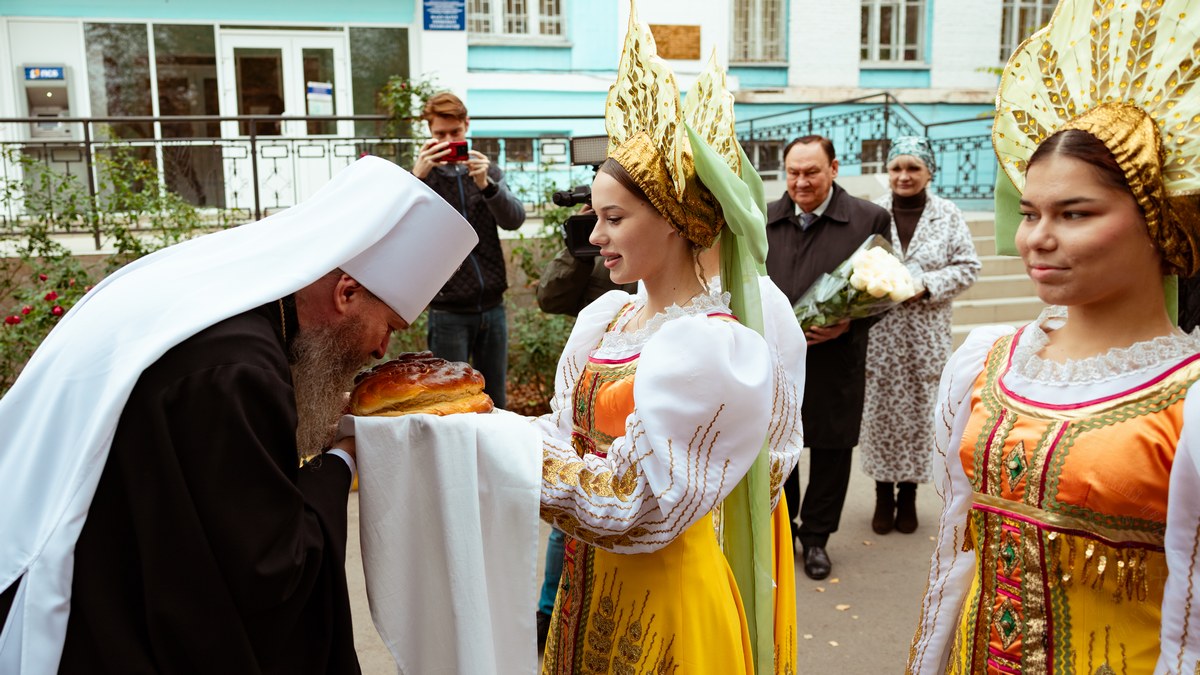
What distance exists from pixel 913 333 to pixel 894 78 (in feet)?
38.1

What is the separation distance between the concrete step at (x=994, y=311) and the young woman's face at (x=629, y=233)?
781 centimetres

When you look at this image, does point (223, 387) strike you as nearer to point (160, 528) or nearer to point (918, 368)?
point (160, 528)

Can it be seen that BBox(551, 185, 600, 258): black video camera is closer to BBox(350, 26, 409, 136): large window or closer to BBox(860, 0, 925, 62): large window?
BBox(350, 26, 409, 136): large window

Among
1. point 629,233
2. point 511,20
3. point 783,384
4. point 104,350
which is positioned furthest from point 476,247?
point 511,20

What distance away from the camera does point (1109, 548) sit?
64.9 inches

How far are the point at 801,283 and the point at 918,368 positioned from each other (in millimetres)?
975

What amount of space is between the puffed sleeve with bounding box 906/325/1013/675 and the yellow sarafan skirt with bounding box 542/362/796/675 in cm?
43

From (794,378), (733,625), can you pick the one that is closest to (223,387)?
(733,625)

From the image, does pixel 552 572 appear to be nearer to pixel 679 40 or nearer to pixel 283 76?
pixel 283 76

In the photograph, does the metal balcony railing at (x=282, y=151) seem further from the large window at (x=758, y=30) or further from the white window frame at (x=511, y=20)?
the white window frame at (x=511, y=20)

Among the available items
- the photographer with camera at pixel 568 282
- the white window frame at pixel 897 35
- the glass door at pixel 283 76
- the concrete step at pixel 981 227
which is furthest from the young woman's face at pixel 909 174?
the white window frame at pixel 897 35

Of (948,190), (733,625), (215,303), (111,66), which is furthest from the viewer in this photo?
(948,190)

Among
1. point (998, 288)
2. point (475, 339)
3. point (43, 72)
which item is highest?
point (43, 72)

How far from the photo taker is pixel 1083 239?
1.64m
